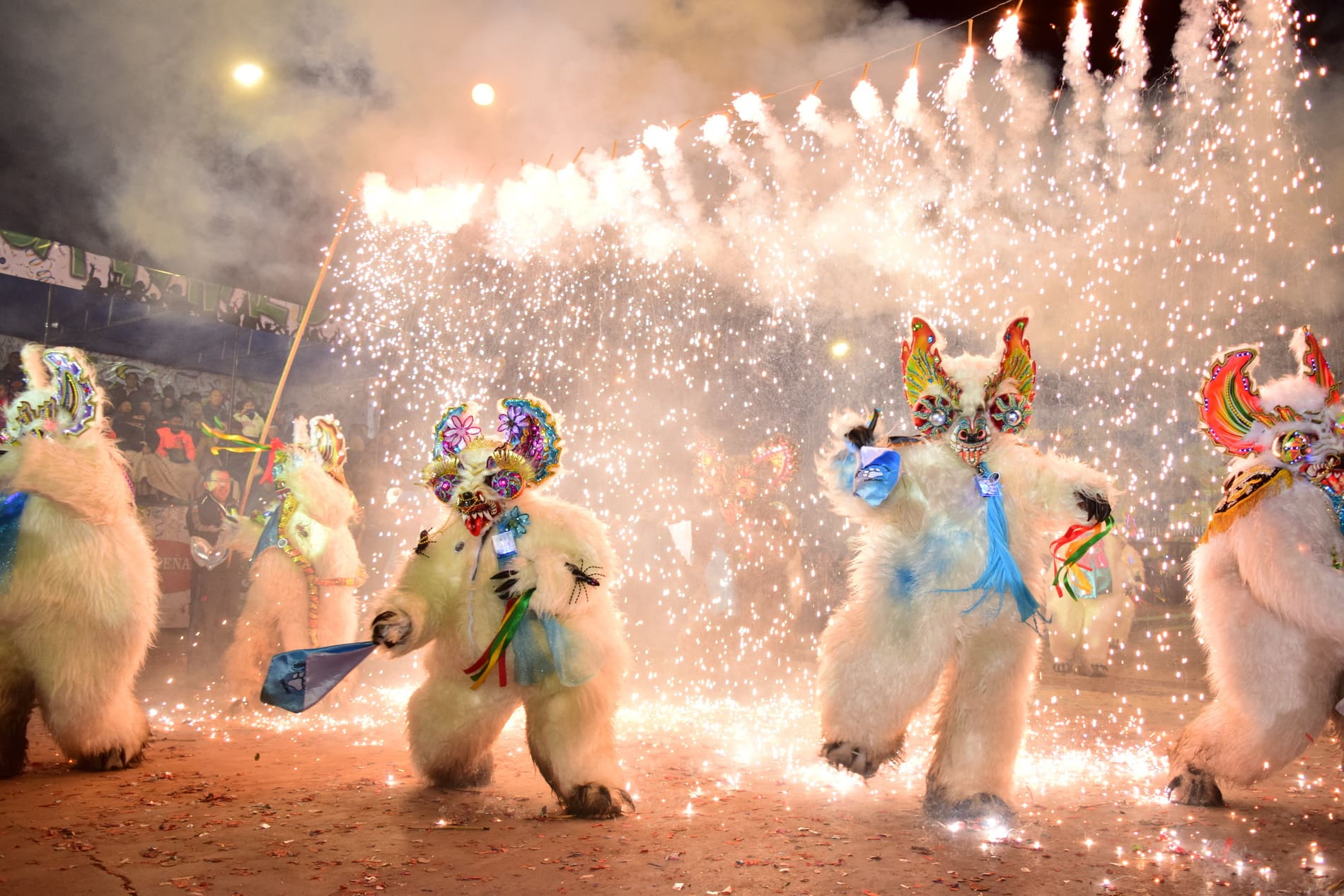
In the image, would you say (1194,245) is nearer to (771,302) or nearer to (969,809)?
(771,302)

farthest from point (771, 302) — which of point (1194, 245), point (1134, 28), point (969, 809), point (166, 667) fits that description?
point (969, 809)

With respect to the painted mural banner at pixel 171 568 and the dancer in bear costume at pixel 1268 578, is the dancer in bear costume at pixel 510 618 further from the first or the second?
the painted mural banner at pixel 171 568

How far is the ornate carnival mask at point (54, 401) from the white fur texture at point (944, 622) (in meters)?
3.47

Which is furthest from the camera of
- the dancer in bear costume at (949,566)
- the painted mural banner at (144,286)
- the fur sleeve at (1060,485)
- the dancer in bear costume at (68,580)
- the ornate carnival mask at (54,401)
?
the painted mural banner at (144,286)

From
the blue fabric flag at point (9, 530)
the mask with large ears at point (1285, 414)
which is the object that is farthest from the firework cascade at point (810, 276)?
the blue fabric flag at point (9, 530)

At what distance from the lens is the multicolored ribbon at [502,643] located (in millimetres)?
3346

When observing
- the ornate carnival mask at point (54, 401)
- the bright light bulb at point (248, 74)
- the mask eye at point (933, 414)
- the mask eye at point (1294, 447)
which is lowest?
the ornate carnival mask at point (54, 401)

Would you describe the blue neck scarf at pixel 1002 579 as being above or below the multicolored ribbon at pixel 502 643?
above

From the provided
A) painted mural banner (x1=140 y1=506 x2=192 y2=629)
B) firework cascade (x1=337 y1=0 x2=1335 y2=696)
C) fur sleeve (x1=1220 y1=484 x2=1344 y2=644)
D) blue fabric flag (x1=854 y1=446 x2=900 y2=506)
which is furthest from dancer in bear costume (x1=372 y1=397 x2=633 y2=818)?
painted mural banner (x1=140 y1=506 x2=192 y2=629)

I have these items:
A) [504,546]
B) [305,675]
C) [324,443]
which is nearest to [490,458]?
[504,546]

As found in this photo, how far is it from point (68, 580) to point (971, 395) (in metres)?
4.02

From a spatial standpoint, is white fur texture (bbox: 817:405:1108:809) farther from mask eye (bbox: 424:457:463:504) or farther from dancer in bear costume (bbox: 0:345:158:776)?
dancer in bear costume (bbox: 0:345:158:776)

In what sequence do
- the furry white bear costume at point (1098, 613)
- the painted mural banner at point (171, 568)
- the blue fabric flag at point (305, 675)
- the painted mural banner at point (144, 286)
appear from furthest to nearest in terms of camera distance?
the painted mural banner at point (171, 568), the furry white bear costume at point (1098, 613), the painted mural banner at point (144, 286), the blue fabric flag at point (305, 675)

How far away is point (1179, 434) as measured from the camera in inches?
536
